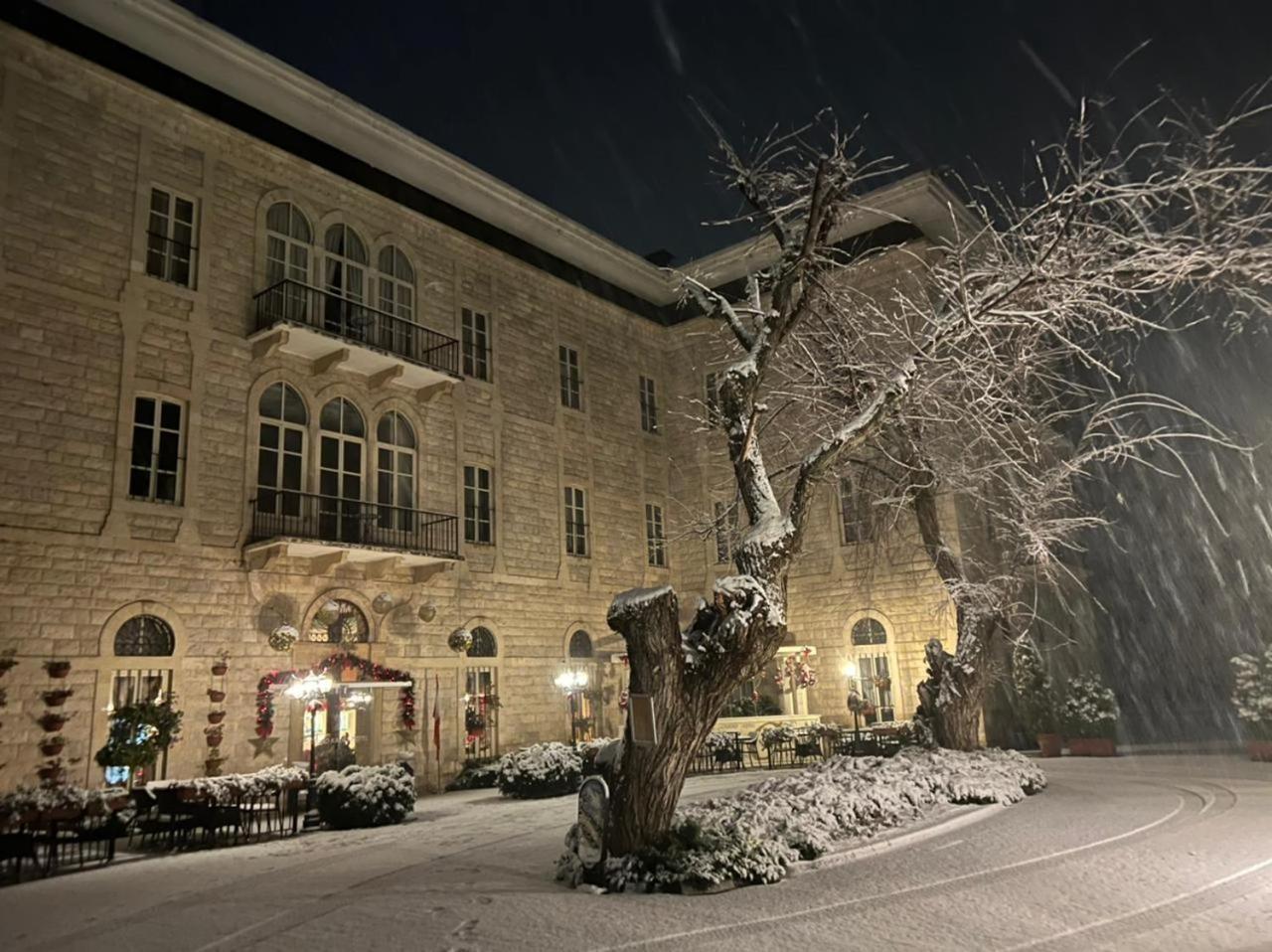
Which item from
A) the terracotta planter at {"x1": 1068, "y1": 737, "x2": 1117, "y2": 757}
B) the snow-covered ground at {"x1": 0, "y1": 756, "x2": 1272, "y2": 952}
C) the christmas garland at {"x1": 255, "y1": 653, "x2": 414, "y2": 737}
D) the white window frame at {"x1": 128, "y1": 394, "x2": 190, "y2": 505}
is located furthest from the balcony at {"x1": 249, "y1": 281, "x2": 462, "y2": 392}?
the terracotta planter at {"x1": 1068, "y1": 737, "x2": 1117, "y2": 757}

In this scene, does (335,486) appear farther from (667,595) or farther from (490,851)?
(667,595)

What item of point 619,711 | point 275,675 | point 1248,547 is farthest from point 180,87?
point 1248,547

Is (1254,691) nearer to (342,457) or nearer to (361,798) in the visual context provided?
(361,798)

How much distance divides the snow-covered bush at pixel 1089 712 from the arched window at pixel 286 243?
16.3 m

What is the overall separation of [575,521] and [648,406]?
4.40 metres

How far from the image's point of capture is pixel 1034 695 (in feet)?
59.3

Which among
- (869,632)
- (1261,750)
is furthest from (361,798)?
(1261,750)

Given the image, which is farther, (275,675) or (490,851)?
(275,675)

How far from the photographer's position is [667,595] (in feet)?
24.5

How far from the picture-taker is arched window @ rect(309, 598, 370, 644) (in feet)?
47.6

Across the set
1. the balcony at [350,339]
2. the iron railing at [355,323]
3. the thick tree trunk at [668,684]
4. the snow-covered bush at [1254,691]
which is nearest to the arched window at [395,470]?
the balcony at [350,339]

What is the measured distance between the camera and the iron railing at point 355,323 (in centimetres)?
1496

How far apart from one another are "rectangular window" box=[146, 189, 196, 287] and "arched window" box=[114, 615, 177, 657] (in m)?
5.15

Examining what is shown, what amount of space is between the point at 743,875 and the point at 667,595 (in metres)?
2.19
